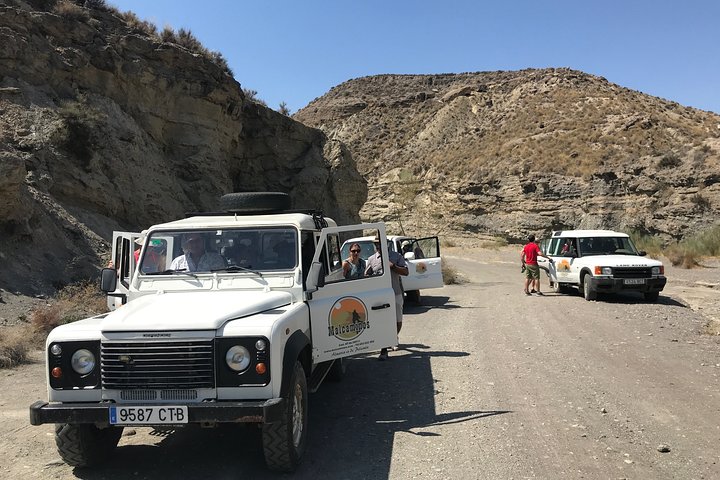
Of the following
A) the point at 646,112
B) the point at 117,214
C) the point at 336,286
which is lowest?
the point at 336,286

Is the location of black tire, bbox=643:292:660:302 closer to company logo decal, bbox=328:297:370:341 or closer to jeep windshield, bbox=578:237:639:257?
jeep windshield, bbox=578:237:639:257

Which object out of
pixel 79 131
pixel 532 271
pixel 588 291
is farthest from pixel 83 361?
pixel 79 131

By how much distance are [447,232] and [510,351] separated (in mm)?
40957

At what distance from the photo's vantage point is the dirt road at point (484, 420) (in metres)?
4.48

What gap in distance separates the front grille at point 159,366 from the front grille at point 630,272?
40.7 ft

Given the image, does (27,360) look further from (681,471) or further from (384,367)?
(681,471)

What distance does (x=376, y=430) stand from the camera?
539 cm

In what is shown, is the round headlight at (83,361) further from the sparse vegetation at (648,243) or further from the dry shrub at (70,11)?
the sparse vegetation at (648,243)

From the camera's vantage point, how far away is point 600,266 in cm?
1417

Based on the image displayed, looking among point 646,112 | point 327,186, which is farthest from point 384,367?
point 646,112

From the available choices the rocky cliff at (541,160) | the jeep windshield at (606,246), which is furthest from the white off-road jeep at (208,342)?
the rocky cliff at (541,160)

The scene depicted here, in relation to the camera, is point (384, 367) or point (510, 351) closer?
point (384, 367)

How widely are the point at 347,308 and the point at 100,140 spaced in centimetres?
1469

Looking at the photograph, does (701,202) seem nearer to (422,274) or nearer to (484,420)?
(422,274)
